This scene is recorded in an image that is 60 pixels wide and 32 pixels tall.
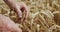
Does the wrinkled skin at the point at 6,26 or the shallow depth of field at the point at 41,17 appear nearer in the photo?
the wrinkled skin at the point at 6,26

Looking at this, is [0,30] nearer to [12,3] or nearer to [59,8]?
[12,3]

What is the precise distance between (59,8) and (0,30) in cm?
71

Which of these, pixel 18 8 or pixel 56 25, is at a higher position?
pixel 18 8

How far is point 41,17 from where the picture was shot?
1157 millimetres

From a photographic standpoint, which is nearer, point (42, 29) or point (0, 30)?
point (0, 30)

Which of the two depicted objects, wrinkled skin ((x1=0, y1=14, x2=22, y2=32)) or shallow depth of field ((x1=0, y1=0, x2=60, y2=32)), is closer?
wrinkled skin ((x1=0, y1=14, x2=22, y2=32))

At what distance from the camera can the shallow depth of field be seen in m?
1.09

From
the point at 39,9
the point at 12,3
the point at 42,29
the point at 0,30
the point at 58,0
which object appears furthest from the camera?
the point at 58,0

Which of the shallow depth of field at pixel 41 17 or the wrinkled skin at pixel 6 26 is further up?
the wrinkled skin at pixel 6 26

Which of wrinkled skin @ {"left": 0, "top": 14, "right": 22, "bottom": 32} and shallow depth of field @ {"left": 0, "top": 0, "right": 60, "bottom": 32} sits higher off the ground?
wrinkled skin @ {"left": 0, "top": 14, "right": 22, "bottom": 32}

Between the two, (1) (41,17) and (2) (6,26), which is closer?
(2) (6,26)

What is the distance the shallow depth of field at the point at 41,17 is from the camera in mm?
1089

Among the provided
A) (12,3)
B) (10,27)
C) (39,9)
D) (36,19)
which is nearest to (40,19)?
(36,19)

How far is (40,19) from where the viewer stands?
3.79ft
